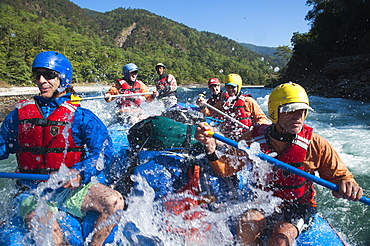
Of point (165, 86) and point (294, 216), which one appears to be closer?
point (294, 216)

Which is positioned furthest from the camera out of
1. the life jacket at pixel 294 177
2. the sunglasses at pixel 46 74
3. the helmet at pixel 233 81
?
the helmet at pixel 233 81

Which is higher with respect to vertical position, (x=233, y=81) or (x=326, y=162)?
(x=233, y=81)

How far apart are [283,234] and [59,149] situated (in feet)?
6.79

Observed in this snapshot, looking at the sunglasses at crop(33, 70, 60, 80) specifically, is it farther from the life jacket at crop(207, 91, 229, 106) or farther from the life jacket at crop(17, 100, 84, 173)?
the life jacket at crop(207, 91, 229, 106)

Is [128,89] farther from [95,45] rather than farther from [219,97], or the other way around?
[95,45]

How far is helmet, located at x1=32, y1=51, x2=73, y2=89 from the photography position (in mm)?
2336

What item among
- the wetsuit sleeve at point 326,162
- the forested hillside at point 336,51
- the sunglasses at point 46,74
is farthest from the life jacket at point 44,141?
the forested hillside at point 336,51

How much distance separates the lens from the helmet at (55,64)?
2.34 meters

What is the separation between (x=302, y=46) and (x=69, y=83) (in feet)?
125

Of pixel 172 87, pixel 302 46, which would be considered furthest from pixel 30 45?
pixel 302 46

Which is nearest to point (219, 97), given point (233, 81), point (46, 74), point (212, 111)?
point (212, 111)

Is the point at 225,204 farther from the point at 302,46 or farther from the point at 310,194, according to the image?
the point at 302,46

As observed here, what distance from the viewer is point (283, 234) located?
6.80 ft

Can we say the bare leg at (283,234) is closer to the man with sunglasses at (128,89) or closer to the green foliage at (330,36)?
the man with sunglasses at (128,89)
